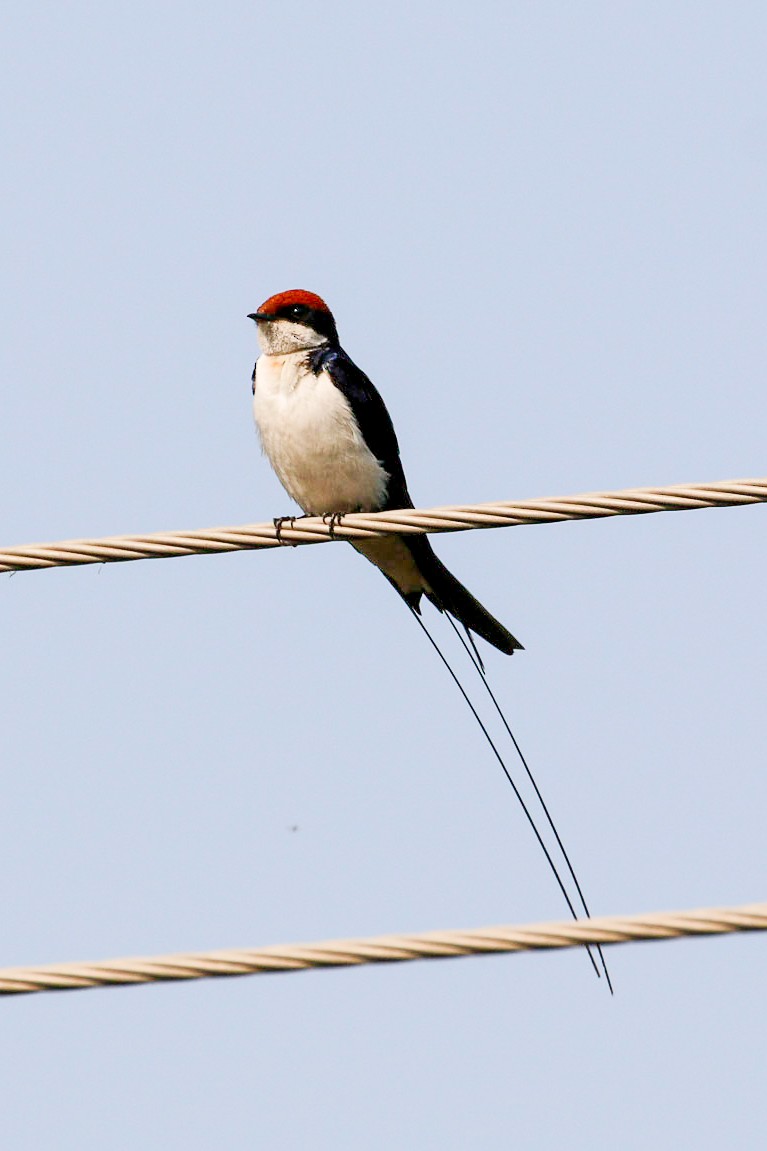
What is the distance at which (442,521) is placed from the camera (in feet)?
A: 13.4

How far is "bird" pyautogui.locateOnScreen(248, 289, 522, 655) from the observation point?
5793 millimetres

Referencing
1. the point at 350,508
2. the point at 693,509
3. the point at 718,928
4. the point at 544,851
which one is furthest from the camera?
the point at 350,508

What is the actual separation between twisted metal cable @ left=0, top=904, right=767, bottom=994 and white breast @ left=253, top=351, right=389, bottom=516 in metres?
2.90

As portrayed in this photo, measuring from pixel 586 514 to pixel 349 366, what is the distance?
2.16 metres

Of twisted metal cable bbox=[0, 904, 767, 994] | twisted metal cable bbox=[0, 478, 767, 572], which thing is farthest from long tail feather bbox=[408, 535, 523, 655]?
twisted metal cable bbox=[0, 904, 767, 994]

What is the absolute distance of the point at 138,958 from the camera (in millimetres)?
3113

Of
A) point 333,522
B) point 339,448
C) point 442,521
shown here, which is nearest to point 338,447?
point 339,448

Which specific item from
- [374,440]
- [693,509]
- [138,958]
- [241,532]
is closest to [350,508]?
[374,440]

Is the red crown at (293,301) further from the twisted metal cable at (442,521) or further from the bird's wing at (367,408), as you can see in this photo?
the twisted metal cable at (442,521)

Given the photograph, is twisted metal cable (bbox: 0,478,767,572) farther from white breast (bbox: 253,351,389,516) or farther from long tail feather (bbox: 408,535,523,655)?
white breast (bbox: 253,351,389,516)

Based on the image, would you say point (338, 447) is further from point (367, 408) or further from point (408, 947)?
point (408, 947)

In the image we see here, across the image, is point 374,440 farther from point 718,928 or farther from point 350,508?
point 718,928

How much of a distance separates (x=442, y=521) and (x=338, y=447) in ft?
5.76

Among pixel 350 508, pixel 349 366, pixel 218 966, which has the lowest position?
pixel 218 966
